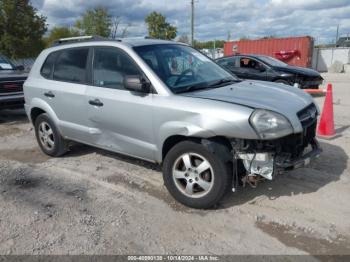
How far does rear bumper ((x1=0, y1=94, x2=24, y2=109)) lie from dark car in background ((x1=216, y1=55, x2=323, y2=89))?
250 inches

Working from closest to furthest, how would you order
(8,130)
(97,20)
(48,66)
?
1. (48,66)
2. (8,130)
3. (97,20)

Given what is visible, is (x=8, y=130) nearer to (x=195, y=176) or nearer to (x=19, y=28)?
(x=195, y=176)

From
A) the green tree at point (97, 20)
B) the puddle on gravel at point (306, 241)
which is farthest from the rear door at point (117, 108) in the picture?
the green tree at point (97, 20)

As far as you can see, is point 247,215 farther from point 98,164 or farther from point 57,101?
point 57,101

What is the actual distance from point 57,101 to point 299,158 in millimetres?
3503

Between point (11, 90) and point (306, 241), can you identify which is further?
point (11, 90)

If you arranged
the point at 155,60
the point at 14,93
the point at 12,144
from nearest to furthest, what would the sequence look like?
the point at 155,60, the point at 12,144, the point at 14,93

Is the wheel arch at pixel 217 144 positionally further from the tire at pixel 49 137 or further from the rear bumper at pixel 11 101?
the rear bumper at pixel 11 101

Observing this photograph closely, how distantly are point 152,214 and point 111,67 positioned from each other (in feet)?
6.42

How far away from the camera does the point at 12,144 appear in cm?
696

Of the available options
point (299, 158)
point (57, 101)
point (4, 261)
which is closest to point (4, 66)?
point (57, 101)

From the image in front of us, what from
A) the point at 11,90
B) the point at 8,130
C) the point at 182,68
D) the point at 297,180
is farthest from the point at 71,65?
the point at 11,90

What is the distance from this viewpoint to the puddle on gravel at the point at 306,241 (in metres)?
3.18

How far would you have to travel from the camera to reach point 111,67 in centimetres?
461
